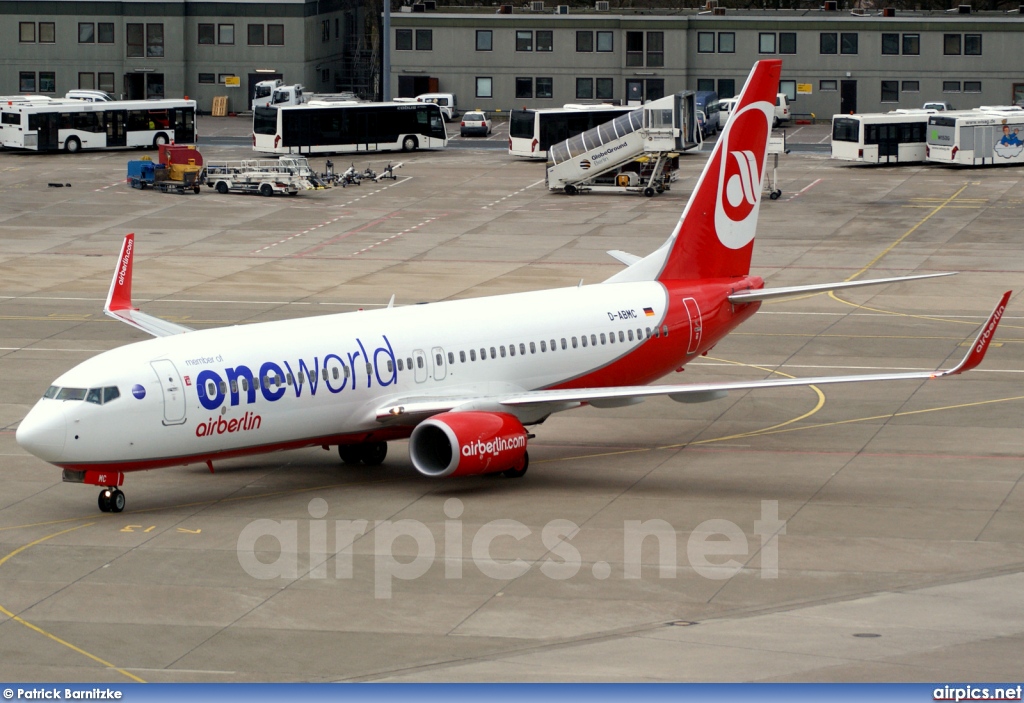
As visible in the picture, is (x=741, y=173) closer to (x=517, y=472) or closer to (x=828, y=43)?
(x=517, y=472)

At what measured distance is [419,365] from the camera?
40406 mm

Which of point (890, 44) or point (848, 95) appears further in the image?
point (848, 95)

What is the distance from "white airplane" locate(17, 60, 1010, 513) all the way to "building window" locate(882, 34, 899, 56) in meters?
103

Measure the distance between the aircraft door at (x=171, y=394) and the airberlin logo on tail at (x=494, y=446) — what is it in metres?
6.74

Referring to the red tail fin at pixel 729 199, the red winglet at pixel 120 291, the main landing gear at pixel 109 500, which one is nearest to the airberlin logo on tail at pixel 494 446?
the main landing gear at pixel 109 500

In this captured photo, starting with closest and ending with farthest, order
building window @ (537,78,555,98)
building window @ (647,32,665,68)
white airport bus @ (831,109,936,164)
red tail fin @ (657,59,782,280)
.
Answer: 1. red tail fin @ (657,59,782,280)
2. white airport bus @ (831,109,936,164)
3. building window @ (647,32,665,68)
4. building window @ (537,78,555,98)

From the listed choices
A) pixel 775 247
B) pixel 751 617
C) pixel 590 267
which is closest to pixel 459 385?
pixel 751 617

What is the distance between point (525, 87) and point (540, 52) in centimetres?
372

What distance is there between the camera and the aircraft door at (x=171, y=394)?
3631cm

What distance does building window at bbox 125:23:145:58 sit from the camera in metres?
156

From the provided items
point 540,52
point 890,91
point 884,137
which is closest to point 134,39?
point 540,52

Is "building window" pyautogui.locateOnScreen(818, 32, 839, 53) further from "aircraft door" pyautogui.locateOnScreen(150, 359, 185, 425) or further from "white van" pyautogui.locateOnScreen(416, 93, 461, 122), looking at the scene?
"aircraft door" pyautogui.locateOnScreen(150, 359, 185, 425)

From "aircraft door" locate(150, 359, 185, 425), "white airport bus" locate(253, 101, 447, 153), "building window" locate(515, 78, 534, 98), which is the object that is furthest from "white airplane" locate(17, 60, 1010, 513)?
"building window" locate(515, 78, 534, 98)

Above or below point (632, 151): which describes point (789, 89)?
above
